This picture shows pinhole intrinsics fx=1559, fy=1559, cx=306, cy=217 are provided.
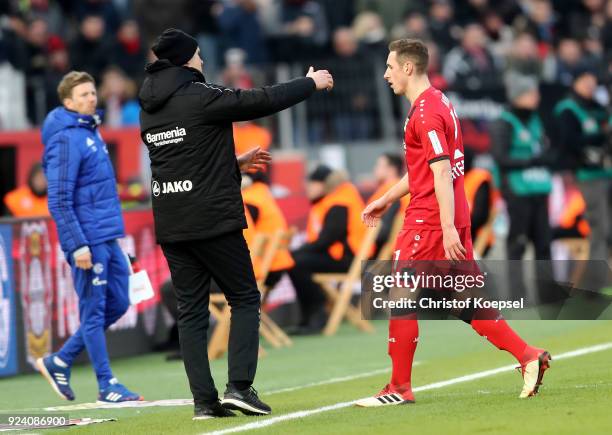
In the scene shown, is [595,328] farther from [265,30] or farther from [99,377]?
[265,30]

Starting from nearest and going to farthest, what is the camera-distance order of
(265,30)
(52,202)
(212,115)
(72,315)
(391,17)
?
(212,115) < (52,202) < (72,315) < (265,30) < (391,17)

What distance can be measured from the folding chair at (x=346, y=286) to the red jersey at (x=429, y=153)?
6.58m

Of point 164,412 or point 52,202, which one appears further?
point 52,202

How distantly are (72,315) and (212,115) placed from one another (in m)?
5.25

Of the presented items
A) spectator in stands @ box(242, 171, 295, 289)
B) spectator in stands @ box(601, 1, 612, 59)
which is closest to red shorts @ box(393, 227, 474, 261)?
spectator in stands @ box(242, 171, 295, 289)

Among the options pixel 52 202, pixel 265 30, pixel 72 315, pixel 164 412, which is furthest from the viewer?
pixel 265 30

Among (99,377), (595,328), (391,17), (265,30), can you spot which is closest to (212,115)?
(99,377)

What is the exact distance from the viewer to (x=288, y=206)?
683 inches

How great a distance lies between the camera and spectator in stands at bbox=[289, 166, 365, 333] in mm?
15977

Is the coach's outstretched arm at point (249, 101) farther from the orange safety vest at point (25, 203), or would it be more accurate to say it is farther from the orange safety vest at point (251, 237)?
the orange safety vest at point (25, 203)

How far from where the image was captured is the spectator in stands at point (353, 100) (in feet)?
71.2

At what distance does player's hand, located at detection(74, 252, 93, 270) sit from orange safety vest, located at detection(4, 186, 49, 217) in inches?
198

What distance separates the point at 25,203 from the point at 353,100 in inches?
283

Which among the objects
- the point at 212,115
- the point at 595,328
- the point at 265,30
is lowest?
the point at 595,328
